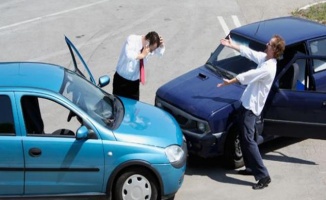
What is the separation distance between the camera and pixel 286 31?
377 inches

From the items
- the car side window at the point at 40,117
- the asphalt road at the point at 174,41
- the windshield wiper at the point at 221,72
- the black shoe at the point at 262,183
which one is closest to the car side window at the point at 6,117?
the car side window at the point at 40,117

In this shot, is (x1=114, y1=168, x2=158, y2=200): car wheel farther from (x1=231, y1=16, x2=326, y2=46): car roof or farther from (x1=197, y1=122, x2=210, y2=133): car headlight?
(x1=231, y1=16, x2=326, y2=46): car roof

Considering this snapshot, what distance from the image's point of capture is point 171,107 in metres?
9.03

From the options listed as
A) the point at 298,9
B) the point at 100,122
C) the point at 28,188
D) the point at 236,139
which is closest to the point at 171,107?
the point at 236,139

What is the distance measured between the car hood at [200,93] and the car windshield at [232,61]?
0.46ft

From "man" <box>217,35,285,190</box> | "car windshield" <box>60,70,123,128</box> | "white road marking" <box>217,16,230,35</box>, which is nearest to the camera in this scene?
"car windshield" <box>60,70,123,128</box>

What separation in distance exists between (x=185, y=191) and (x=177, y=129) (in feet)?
2.95

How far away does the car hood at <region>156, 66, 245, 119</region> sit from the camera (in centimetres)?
859

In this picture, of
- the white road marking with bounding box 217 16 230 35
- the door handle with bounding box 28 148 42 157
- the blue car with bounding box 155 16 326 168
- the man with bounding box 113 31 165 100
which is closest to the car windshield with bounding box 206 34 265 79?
the blue car with bounding box 155 16 326 168

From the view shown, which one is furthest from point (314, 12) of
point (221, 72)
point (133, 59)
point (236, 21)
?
point (133, 59)

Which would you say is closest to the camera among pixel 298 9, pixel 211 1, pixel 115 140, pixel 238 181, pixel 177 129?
pixel 115 140

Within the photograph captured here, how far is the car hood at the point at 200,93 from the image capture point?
8.59m

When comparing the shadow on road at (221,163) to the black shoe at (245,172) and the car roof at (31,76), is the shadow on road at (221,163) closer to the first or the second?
the black shoe at (245,172)

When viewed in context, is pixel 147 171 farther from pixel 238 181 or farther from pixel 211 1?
pixel 211 1
